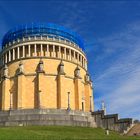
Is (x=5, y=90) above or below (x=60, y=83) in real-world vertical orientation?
below

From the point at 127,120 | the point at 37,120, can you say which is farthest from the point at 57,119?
the point at 127,120

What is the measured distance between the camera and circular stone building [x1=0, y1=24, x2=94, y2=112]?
223 ft

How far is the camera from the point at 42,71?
68312 millimetres

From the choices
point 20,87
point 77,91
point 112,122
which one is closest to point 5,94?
point 20,87

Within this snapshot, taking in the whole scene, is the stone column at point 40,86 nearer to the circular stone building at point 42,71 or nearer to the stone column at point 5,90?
the circular stone building at point 42,71

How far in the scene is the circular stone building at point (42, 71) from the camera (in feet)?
223

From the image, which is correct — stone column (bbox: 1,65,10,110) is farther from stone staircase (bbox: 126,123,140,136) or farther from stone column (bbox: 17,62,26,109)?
stone staircase (bbox: 126,123,140,136)

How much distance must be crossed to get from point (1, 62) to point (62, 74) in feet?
56.2

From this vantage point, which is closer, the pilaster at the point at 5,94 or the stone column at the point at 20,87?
the stone column at the point at 20,87

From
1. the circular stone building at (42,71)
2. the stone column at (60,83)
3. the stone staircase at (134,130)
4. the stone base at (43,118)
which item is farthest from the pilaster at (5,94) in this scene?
the stone staircase at (134,130)

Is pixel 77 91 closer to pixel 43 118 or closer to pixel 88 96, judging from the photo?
pixel 88 96

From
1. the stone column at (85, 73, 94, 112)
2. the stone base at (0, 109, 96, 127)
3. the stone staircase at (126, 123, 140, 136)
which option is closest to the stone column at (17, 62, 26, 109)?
the stone base at (0, 109, 96, 127)

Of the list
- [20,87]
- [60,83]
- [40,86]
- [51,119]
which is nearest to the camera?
[51,119]

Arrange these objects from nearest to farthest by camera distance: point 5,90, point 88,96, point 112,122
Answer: point 112,122, point 5,90, point 88,96
